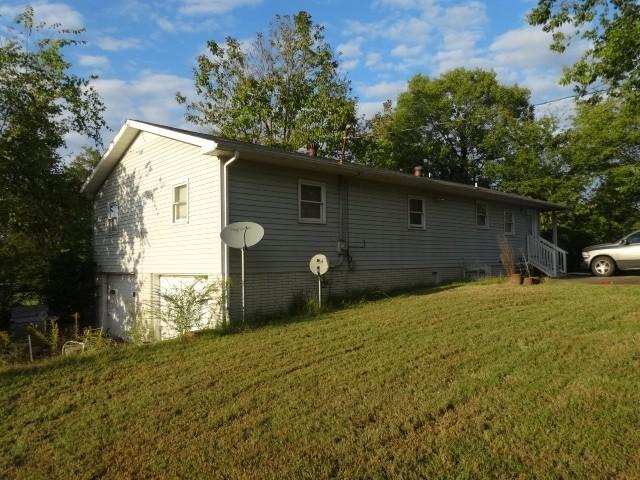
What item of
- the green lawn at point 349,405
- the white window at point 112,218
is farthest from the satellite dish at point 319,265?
the white window at point 112,218

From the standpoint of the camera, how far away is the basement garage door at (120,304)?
549 inches

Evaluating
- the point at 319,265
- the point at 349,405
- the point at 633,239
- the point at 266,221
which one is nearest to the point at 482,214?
the point at 633,239

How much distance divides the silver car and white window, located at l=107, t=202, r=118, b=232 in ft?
52.6

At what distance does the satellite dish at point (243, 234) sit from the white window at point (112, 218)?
7.24 m

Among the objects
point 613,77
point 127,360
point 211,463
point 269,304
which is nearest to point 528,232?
point 613,77

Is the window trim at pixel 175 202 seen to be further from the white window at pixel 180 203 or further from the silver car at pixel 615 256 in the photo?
the silver car at pixel 615 256

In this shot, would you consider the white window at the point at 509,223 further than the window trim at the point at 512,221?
Yes

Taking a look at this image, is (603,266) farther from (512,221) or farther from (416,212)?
(416,212)

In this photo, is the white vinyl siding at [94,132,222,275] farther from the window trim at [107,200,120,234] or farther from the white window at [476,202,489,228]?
the white window at [476,202,489,228]

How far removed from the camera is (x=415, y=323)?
8203 mm

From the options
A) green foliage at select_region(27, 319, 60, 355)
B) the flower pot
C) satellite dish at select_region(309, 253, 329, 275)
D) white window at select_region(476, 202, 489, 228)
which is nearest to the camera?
green foliage at select_region(27, 319, 60, 355)

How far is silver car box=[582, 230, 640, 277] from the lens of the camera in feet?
51.2

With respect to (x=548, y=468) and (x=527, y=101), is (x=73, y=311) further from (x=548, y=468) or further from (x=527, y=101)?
(x=527, y=101)

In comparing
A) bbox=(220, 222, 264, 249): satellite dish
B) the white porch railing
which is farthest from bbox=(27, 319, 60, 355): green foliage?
the white porch railing
